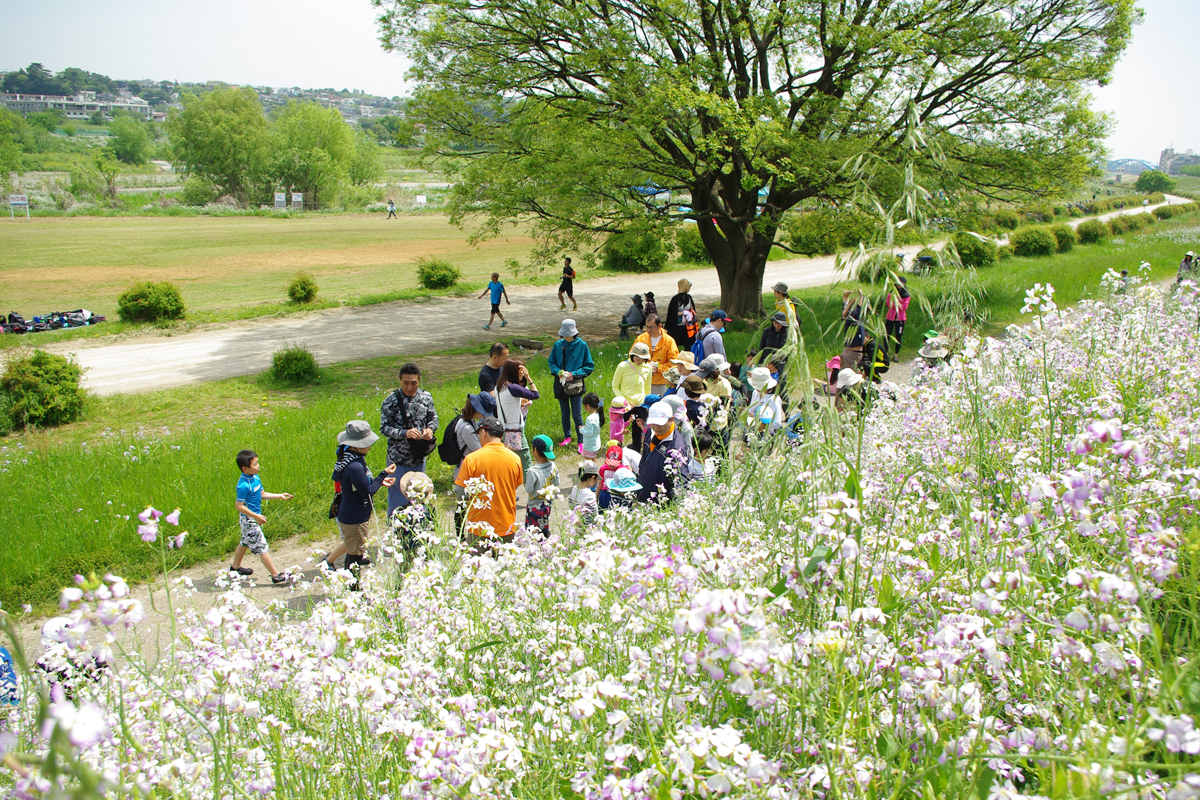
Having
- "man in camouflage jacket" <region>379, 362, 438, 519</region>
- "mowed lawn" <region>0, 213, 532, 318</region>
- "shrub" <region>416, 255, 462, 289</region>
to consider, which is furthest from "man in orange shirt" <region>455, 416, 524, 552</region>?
"shrub" <region>416, 255, 462, 289</region>

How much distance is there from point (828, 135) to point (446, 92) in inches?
332

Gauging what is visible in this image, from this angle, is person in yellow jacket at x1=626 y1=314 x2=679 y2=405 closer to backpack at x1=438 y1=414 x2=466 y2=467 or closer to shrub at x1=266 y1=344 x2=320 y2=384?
backpack at x1=438 y1=414 x2=466 y2=467

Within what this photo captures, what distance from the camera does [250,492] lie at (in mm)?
6516

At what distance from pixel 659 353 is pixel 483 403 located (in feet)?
10.9

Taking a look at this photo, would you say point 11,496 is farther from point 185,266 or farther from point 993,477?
point 185,266

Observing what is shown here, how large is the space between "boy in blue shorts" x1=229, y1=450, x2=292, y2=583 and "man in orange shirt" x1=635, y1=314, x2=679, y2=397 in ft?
16.1

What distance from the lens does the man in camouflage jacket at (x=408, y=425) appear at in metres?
7.03

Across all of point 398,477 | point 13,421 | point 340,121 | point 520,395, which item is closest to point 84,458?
point 13,421

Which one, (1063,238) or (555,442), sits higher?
(1063,238)

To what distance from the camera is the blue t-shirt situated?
6504 millimetres

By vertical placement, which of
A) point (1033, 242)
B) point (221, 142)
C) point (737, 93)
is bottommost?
point (1033, 242)

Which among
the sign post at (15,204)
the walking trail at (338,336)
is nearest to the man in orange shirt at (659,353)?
the walking trail at (338,336)

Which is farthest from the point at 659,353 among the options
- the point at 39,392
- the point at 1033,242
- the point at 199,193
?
the point at 199,193

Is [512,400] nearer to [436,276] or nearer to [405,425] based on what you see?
[405,425]
